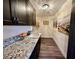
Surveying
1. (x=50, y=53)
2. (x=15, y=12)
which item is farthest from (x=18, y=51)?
(x=50, y=53)

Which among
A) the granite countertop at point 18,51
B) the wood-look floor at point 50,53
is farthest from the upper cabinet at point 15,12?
the wood-look floor at point 50,53

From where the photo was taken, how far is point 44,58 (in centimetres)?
423

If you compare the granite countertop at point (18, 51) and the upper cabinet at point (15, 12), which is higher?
the upper cabinet at point (15, 12)

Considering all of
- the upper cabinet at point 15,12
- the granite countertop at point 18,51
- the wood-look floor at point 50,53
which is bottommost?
the wood-look floor at point 50,53

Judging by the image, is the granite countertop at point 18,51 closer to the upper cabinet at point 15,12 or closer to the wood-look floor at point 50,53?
the upper cabinet at point 15,12

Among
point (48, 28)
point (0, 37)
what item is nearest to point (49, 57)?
point (0, 37)

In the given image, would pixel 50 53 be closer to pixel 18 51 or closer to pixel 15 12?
pixel 18 51

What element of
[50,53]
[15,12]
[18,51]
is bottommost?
[50,53]

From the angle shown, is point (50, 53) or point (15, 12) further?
point (50, 53)

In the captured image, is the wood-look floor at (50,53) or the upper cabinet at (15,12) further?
the wood-look floor at (50,53)

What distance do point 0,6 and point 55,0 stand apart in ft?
12.8

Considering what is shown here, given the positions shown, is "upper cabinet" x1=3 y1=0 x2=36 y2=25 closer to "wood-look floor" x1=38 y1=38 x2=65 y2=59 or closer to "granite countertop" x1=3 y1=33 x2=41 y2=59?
"granite countertop" x1=3 y1=33 x2=41 y2=59

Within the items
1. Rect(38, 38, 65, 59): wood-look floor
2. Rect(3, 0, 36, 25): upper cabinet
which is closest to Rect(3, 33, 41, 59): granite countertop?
Rect(3, 0, 36, 25): upper cabinet
